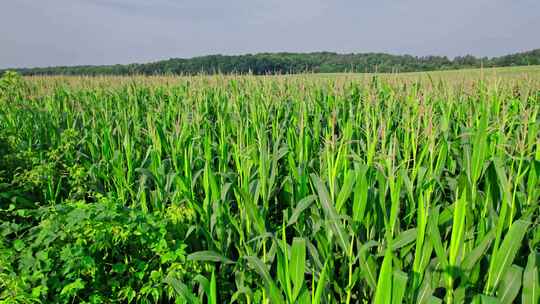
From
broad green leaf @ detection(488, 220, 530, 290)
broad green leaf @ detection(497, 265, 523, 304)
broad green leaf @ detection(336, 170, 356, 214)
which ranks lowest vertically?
broad green leaf @ detection(497, 265, 523, 304)

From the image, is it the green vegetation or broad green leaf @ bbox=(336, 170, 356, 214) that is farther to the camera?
broad green leaf @ bbox=(336, 170, 356, 214)

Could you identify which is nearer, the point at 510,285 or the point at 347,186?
the point at 510,285

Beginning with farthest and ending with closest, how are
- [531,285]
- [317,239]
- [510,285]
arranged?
[317,239] < [510,285] < [531,285]

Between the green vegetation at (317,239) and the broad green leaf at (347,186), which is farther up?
the broad green leaf at (347,186)

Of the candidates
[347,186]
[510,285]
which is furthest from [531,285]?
[347,186]

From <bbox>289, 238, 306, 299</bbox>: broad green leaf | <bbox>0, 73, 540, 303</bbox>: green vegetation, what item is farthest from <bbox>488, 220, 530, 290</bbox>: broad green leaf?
<bbox>289, 238, 306, 299</bbox>: broad green leaf

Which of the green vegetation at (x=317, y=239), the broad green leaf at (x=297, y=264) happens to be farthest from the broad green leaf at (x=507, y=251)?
the broad green leaf at (x=297, y=264)

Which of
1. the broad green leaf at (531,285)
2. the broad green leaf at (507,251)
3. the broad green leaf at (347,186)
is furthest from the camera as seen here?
the broad green leaf at (347,186)

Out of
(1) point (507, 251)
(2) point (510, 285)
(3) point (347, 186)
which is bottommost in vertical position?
(2) point (510, 285)

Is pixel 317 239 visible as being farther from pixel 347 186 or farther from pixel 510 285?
pixel 510 285

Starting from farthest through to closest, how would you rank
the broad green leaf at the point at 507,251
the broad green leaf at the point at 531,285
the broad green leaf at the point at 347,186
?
the broad green leaf at the point at 347,186, the broad green leaf at the point at 507,251, the broad green leaf at the point at 531,285

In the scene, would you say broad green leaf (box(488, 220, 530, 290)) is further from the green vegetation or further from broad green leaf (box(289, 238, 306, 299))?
broad green leaf (box(289, 238, 306, 299))

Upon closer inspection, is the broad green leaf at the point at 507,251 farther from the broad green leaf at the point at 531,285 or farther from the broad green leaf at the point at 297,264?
the broad green leaf at the point at 297,264

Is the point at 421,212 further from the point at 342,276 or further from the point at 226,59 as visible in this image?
the point at 226,59
